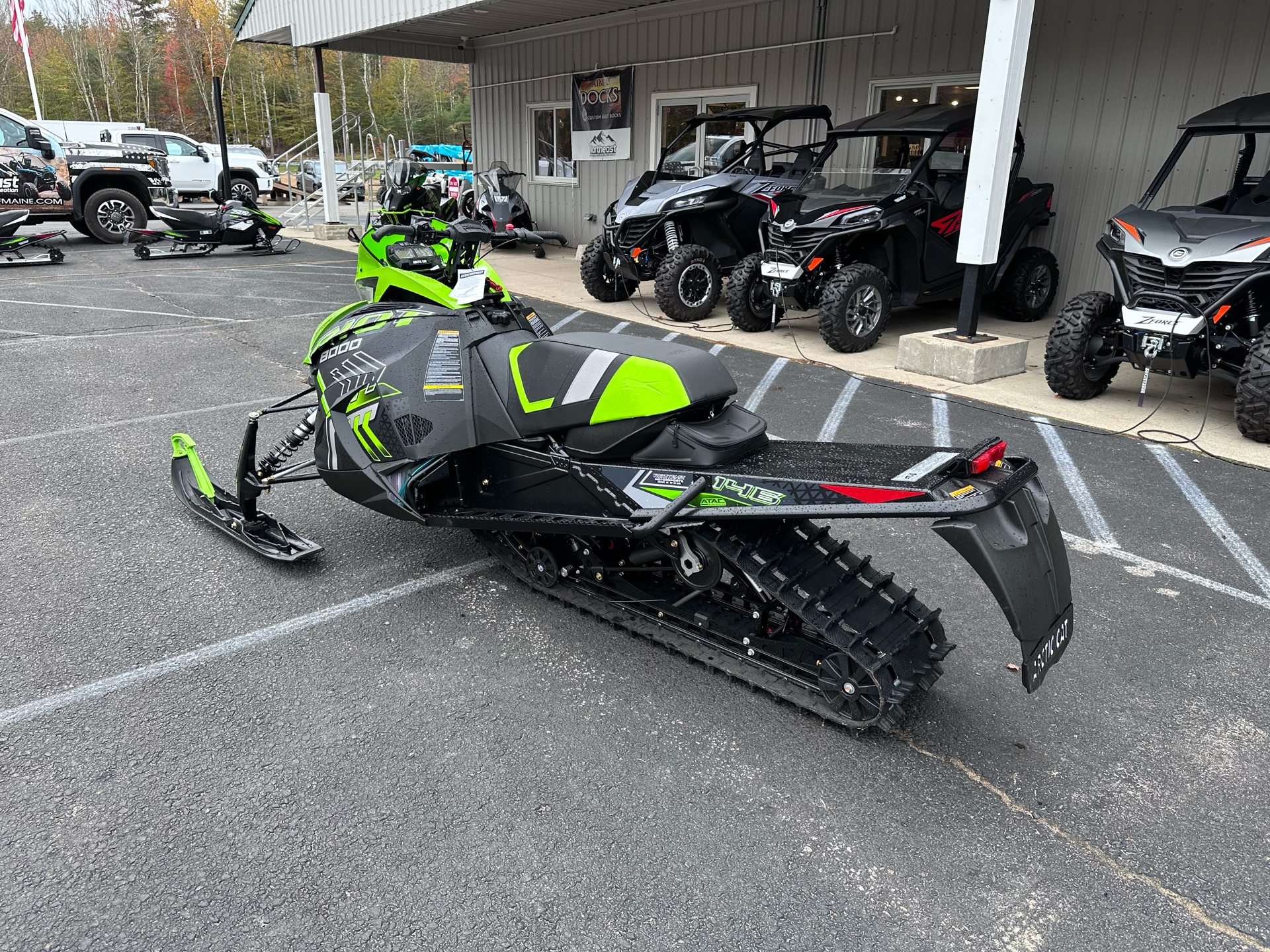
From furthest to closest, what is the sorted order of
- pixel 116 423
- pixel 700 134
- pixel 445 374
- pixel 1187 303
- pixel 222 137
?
pixel 222 137, pixel 700 134, pixel 116 423, pixel 1187 303, pixel 445 374

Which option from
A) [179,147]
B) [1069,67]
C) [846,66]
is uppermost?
[846,66]

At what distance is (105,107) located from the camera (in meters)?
53.3

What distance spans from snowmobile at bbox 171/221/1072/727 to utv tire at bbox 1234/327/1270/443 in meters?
3.77

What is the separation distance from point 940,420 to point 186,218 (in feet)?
42.1

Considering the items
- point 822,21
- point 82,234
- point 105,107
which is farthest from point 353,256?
point 105,107

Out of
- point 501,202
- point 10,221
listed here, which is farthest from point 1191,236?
point 10,221

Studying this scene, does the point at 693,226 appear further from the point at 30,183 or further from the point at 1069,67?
the point at 30,183

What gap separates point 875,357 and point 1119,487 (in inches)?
127

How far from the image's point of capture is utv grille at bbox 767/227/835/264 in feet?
25.5

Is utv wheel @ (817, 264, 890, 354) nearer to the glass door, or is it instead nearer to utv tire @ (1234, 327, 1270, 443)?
utv tire @ (1234, 327, 1270, 443)

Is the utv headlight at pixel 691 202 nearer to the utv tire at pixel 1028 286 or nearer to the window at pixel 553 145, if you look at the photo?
the utv tire at pixel 1028 286

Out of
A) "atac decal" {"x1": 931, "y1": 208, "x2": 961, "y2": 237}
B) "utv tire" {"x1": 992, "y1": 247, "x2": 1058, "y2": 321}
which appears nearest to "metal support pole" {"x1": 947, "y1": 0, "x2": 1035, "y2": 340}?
"atac decal" {"x1": 931, "y1": 208, "x2": 961, "y2": 237}

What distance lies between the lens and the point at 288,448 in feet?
12.8

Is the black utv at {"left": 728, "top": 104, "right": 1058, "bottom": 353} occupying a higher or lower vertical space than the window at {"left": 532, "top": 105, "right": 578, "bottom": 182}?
lower
